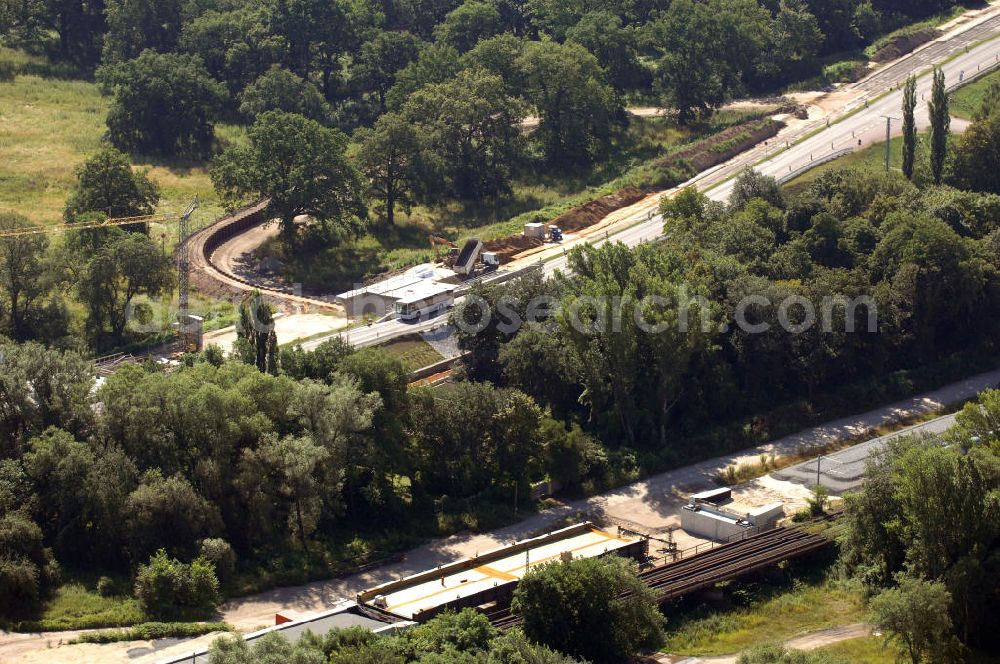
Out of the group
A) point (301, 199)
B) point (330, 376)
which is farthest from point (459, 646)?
point (301, 199)

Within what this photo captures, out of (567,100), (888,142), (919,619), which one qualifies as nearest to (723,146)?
(567,100)

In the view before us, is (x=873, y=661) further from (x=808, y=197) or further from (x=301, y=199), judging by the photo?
(x=301, y=199)

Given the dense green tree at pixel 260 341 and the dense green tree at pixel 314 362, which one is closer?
the dense green tree at pixel 314 362

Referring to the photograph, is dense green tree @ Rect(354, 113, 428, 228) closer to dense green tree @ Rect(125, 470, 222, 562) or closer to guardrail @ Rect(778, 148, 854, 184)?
guardrail @ Rect(778, 148, 854, 184)

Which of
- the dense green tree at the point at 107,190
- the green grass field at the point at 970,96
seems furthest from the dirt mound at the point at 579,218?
the green grass field at the point at 970,96

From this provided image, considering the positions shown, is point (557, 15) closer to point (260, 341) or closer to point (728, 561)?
point (260, 341)

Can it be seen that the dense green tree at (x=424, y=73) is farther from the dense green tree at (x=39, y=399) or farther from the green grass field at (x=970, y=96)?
the dense green tree at (x=39, y=399)
